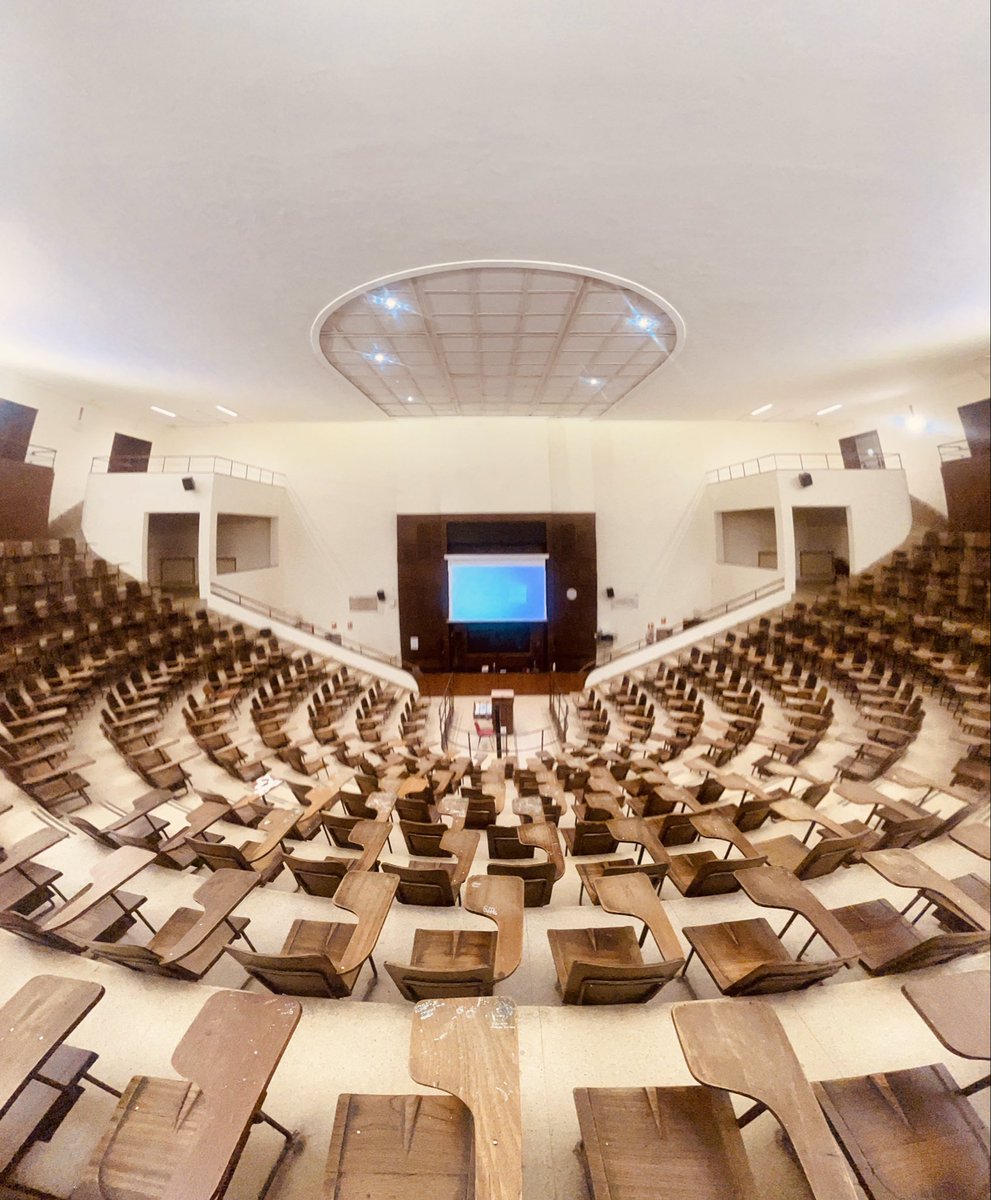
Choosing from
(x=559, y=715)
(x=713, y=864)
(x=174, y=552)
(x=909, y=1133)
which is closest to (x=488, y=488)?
(x=174, y=552)

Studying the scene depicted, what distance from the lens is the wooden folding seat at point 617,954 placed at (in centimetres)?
144

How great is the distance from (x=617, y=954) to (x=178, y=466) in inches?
108

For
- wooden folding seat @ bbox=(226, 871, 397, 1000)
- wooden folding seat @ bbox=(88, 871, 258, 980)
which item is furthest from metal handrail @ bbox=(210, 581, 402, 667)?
wooden folding seat @ bbox=(226, 871, 397, 1000)

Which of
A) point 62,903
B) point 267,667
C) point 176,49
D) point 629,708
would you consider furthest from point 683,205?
point 62,903

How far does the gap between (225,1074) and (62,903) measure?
4.69ft

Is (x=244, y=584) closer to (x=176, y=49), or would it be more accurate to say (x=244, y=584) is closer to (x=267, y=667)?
(x=267, y=667)

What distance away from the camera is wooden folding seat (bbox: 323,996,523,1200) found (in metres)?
0.91

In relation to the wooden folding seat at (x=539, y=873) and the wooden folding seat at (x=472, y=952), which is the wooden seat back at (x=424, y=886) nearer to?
the wooden folding seat at (x=539, y=873)

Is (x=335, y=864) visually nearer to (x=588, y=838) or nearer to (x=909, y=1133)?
(x=588, y=838)

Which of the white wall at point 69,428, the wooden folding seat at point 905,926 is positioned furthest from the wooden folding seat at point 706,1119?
the white wall at point 69,428

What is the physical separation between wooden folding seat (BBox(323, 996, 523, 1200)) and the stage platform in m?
2.06

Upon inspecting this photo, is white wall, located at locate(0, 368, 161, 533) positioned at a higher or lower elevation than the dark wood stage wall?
higher

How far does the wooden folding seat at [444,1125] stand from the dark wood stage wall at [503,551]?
205cm

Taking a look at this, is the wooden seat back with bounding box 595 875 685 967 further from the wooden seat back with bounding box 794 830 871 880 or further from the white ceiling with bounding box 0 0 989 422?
the white ceiling with bounding box 0 0 989 422
